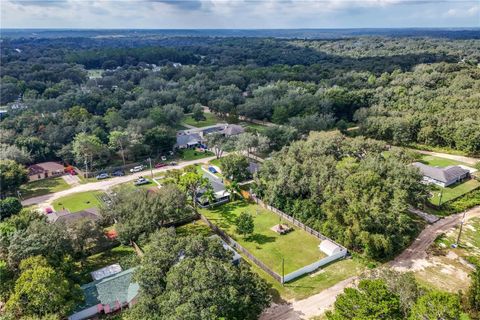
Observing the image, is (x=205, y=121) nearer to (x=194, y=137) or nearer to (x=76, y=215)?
(x=194, y=137)

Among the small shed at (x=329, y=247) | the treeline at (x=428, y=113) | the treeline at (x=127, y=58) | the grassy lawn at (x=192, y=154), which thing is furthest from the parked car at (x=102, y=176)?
the treeline at (x=127, y=58)

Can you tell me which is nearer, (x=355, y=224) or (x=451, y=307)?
(x=451, y=307)

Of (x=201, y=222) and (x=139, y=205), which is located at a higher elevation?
(x=139, y=205)

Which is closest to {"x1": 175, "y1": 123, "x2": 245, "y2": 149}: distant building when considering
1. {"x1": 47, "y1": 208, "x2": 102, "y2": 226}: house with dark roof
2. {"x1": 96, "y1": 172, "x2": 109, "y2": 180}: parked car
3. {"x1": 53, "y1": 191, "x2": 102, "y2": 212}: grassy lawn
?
{"x1": 96, "y1": 172, "x2": 109, "y2": 180}: parked car

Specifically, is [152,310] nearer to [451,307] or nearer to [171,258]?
[171,258]

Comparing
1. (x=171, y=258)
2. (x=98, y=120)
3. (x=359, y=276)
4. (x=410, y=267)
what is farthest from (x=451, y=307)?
(x=98, y=120)

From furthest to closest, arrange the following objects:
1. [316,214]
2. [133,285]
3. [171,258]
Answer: [316,214] < [133,285] < [171,258]

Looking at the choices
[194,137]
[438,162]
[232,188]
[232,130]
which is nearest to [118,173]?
[194,137]
